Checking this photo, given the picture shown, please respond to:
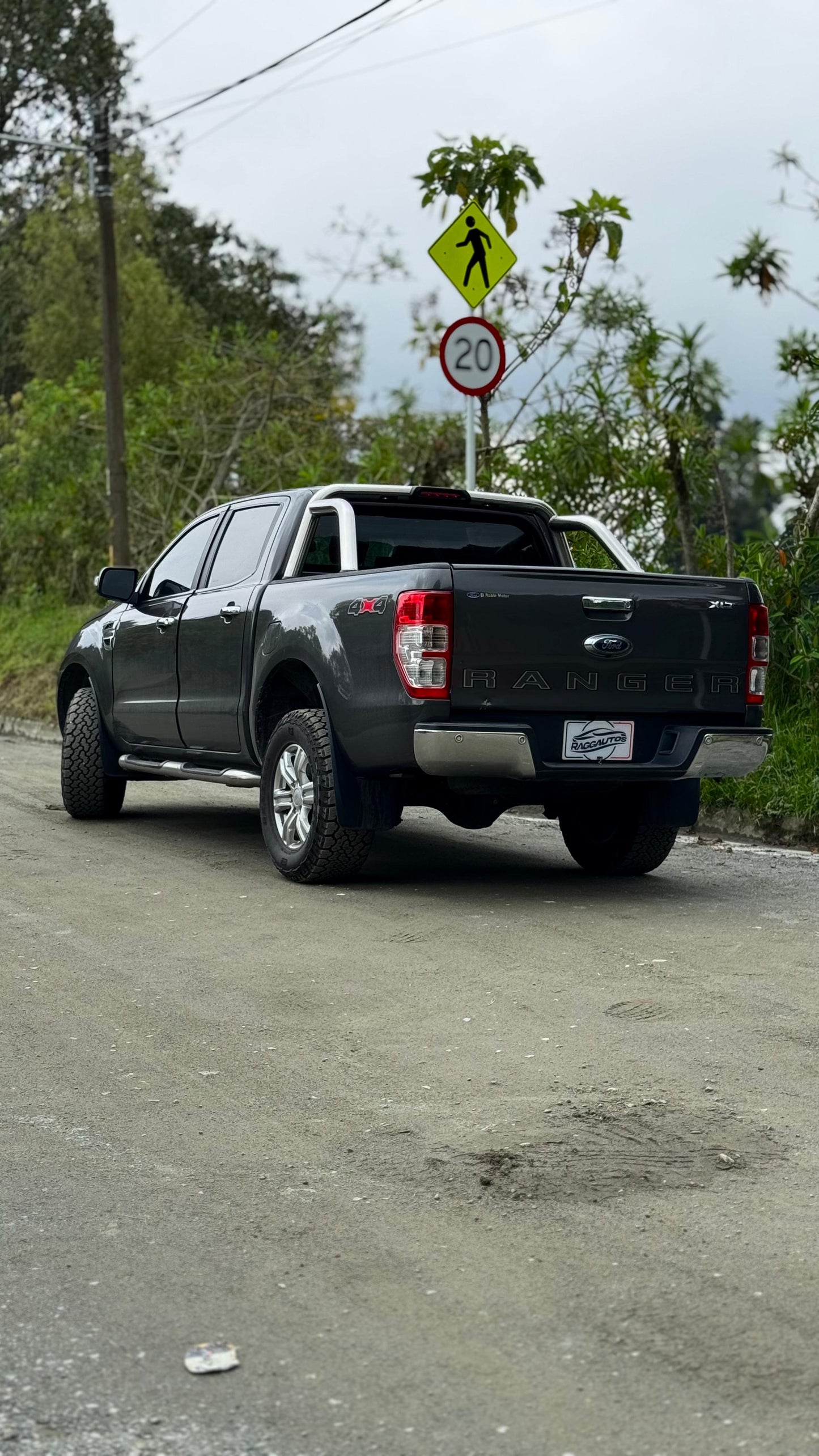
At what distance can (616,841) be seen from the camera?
8555 mm

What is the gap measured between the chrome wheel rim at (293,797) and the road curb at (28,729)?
982 centimetres

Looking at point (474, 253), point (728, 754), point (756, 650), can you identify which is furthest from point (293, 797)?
point (474, 253)

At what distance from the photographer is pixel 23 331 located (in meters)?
40.2

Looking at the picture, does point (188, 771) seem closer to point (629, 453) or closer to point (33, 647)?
point (629, 453)

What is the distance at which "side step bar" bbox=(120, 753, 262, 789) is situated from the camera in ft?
28.6

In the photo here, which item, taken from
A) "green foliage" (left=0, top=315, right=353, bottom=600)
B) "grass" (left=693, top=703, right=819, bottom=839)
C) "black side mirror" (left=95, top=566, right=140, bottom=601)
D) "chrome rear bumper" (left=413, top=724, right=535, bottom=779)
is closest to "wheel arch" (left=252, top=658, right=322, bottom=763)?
"chrome rear bumper" (left=413, top=724, right=535, bottom=779)

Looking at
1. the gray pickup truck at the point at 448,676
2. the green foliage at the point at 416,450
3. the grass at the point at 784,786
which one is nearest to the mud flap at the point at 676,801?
the gray pickup truck at the point at 448,676

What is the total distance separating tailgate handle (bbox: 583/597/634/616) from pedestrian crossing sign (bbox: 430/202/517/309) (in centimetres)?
502

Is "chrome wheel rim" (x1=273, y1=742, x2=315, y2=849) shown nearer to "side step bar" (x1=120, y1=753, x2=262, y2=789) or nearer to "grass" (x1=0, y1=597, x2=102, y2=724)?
"side step bar" (x1=120, y1=753, x2=262, y2=789)

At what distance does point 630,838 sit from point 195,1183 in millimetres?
4730

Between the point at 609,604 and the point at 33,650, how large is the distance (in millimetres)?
15479

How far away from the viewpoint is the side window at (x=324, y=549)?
860 cm

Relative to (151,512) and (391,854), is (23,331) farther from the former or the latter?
(391,854)

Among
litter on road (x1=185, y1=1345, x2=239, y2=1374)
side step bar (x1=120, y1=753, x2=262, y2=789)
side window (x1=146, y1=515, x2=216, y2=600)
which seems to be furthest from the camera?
side window (x1=146, y1=515, x2=216, y2=600)
